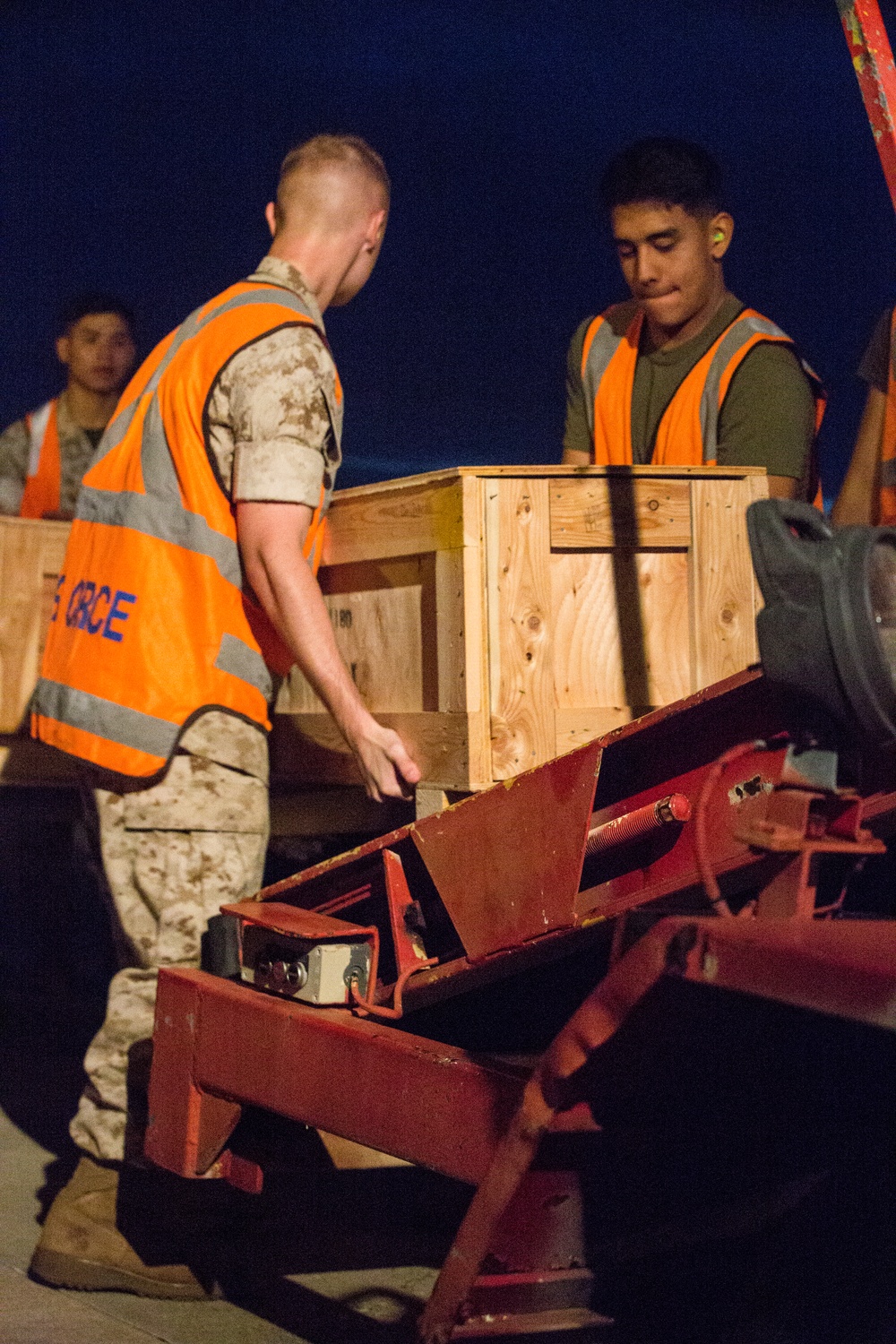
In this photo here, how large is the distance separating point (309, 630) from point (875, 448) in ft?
5.81

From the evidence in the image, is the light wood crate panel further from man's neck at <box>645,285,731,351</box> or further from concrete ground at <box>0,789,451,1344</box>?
man's neck at <box>645,285,731,351</box>

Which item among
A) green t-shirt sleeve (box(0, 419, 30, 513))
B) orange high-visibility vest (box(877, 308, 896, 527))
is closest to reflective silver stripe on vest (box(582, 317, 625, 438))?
orange high-visibility vest (box(877, 308, 896, 527))

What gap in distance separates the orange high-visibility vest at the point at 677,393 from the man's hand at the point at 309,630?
1226 millimetres

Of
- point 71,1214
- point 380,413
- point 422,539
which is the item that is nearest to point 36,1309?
point 71,1214

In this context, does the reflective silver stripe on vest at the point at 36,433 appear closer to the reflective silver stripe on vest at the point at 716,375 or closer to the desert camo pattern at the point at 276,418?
the desert camo pattern at the point at 276,418

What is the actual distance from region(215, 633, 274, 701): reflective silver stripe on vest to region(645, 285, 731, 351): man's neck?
1684mm

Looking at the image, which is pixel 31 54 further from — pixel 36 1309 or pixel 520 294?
pixel 36 1309

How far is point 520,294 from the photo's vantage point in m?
6.24

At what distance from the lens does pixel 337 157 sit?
12.3ft

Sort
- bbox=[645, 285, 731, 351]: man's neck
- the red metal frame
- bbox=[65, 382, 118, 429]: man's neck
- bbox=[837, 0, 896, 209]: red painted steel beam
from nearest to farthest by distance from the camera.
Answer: the red metal frame < bbox=[837, 0, 896, 209]: red painted steel beam < bbox=[645, 285, 731, 351]: man's neck < bbox=[65, 382, 118, 429]: man's neck

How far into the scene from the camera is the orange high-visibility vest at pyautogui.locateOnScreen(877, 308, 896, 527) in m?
4.01

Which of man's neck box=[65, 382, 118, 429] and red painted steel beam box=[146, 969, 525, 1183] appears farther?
man's neck box=[65, 382, 118, 429]

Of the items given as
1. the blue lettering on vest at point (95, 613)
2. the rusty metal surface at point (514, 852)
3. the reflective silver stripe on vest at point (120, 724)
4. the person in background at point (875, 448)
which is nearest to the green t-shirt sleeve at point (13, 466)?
the blue lettering on vest at point (95, 613)

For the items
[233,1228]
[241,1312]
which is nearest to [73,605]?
[233,1228]
